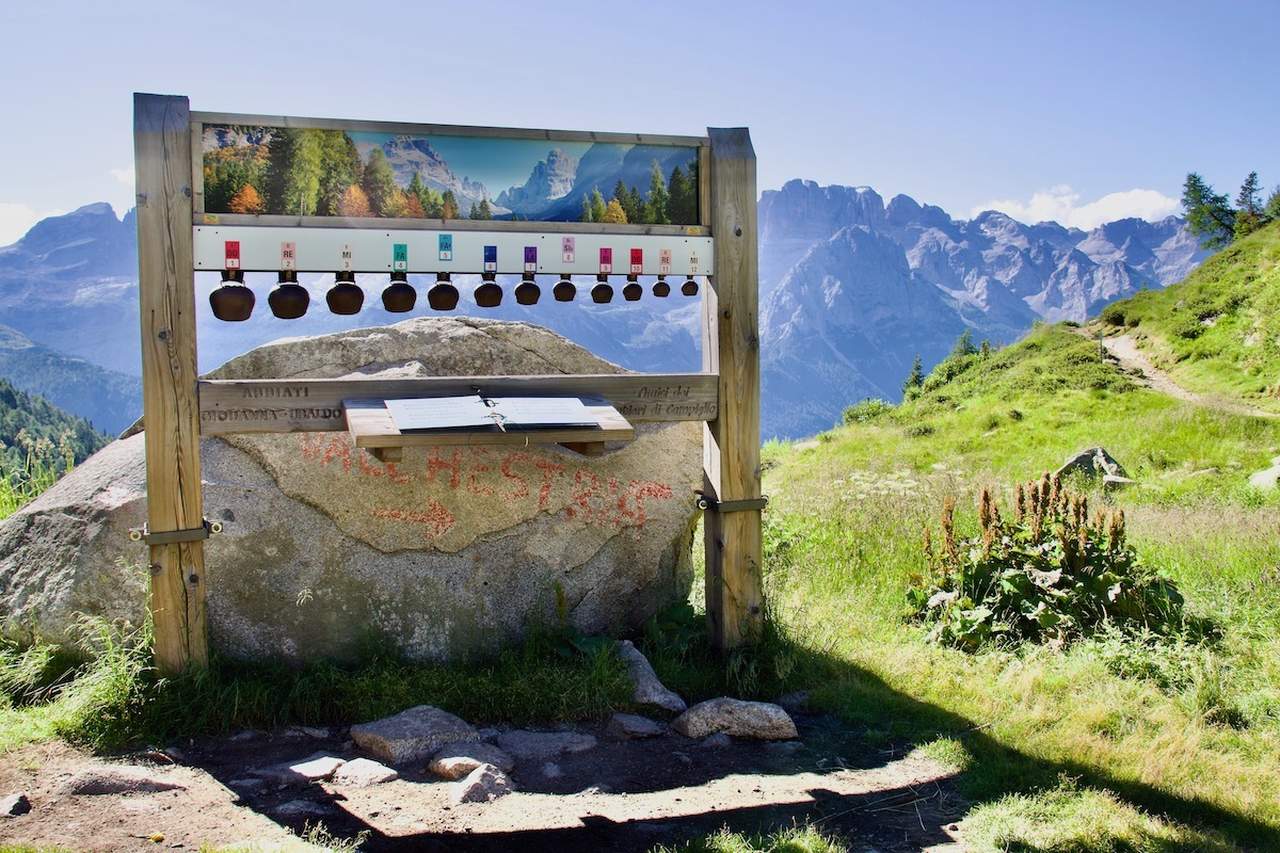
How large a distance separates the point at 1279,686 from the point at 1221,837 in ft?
7.48

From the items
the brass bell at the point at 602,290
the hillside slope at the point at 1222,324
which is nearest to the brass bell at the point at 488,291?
the brass bell at the point at 602,290

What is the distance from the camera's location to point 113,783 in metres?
5.24

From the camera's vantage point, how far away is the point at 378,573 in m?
6.98

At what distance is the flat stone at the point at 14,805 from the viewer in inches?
192

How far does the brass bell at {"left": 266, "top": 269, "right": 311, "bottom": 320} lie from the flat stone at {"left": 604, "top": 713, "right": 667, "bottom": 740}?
3.06m

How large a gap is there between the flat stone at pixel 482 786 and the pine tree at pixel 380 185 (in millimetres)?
3434

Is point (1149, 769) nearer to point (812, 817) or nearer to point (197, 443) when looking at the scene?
point (812, 817)

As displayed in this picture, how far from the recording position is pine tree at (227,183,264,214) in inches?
250

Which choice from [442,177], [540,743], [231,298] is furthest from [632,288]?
[540,743]

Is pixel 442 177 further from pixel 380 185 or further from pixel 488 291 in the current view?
pixel 488 291

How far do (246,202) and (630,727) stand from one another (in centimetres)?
389

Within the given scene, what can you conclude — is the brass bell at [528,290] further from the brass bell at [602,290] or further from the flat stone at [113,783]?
the flat stone at [113,783]

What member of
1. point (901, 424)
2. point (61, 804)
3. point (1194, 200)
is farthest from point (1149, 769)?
point (1194, 200)

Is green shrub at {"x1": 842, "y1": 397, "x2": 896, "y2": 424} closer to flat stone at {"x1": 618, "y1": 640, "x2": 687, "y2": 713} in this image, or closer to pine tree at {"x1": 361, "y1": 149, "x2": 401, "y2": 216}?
flat stone at {"x1": 618, "y1": 640, "x2": 687, "y2": 713}
